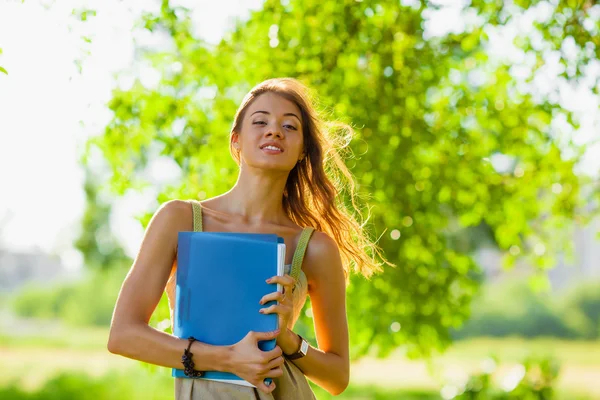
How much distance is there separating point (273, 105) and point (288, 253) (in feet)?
1.33

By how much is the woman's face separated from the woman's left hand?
358 millimetres

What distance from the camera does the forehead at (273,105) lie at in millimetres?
2312

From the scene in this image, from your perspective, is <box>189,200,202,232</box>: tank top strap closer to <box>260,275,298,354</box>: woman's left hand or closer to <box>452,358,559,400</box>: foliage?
<box>260,275,298,354</box>: woman's left hand

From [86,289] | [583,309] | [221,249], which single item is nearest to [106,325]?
[86,289]

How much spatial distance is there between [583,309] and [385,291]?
1598 centimetres

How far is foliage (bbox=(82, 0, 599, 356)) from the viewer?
4.89 metres

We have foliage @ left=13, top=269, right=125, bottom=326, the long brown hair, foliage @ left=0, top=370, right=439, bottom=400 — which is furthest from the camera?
foliage @ left=13, top=269, right=125, bottom=326

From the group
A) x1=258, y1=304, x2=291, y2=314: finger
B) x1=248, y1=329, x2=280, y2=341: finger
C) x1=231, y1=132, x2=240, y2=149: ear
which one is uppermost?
x1=231, y1=132, x2=240, y2=149: ear

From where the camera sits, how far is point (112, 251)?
1617cm

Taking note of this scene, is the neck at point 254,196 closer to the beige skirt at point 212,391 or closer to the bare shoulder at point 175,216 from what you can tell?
the bare shoulder at point 175,216

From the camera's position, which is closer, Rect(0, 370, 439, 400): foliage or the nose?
the nose

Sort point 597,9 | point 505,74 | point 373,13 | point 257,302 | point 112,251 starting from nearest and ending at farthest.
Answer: point 257,302, point 373,13, point 597,9, point 505,74, point 112,251

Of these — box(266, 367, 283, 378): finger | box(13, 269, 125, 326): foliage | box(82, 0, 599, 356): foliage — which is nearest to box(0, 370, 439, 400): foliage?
A: box(13, 269, 125, 326): foliage

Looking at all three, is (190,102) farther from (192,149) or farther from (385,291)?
(385,291)
